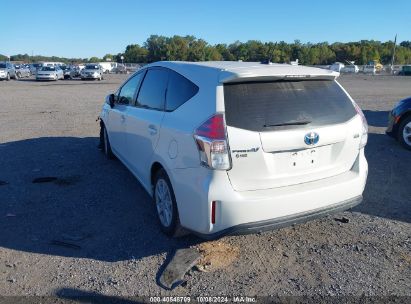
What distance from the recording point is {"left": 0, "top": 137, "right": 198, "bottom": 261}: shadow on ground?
398cm

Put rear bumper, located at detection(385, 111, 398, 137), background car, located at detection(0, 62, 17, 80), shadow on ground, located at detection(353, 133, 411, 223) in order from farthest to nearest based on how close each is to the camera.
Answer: background car, located at detection(0, 62, 17, 80) → rear bumper, located at detection(385, 111, 398, 137) → shadow on ground, located at detection(353, 133, 411, 223)

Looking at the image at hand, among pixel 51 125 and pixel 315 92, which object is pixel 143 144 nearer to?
pixel 315 92

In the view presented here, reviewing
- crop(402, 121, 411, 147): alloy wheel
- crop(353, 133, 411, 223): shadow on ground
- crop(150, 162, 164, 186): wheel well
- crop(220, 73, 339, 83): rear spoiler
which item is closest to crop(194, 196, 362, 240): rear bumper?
crop(150, 162, 164, 186): wheel well

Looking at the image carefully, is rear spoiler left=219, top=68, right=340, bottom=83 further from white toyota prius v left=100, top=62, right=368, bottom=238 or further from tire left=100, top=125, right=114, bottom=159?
tire left=100, top=125, right=114, bottom=159

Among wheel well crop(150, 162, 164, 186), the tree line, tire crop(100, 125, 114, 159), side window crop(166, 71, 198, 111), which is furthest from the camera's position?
the tree line

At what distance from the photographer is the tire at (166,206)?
3850 mm

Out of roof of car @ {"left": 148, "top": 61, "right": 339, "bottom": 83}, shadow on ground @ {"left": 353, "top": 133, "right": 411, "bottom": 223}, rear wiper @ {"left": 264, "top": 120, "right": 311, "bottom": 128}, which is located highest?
roof of car @ {"left": 148, "top": 61, "right": 339, "bottom": 83}

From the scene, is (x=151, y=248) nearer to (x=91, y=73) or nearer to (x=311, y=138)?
(x=311, y=138)

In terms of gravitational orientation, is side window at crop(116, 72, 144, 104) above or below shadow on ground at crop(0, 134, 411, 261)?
above

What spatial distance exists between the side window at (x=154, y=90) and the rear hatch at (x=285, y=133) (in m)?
1.15

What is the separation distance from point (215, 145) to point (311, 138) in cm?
90

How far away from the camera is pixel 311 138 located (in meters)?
3.50

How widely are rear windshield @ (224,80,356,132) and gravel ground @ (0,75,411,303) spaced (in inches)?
49.9

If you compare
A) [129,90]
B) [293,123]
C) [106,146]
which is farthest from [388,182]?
[106,146]
